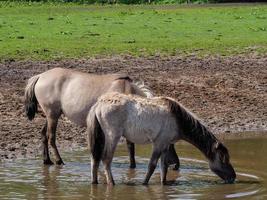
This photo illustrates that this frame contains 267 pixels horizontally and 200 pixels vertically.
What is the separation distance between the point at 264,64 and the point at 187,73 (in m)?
2.91

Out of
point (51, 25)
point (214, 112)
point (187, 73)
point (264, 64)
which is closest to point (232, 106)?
point (214, 112)

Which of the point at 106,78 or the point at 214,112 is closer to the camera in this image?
the point at 106,78

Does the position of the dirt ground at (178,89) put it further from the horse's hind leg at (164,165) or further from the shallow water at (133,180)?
the horse's hind leg at (164,165)

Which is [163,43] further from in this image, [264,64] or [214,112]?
[214,112]

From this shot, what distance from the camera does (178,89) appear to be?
18516 millimetres

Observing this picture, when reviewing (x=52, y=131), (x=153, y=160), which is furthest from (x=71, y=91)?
(x=153, y=160)

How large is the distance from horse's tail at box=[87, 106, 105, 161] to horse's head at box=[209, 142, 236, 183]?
1.61 metres

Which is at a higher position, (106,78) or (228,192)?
(106,78)

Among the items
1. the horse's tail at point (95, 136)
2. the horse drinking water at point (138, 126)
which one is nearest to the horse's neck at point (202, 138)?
the horse drinking water at point (138, 126)

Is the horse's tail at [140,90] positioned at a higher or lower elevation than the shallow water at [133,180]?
higher

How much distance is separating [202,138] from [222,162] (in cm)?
46

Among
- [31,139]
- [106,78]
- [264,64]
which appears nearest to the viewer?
[106,78]

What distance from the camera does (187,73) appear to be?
65.8 ft

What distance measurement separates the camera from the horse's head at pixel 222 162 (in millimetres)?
12055
